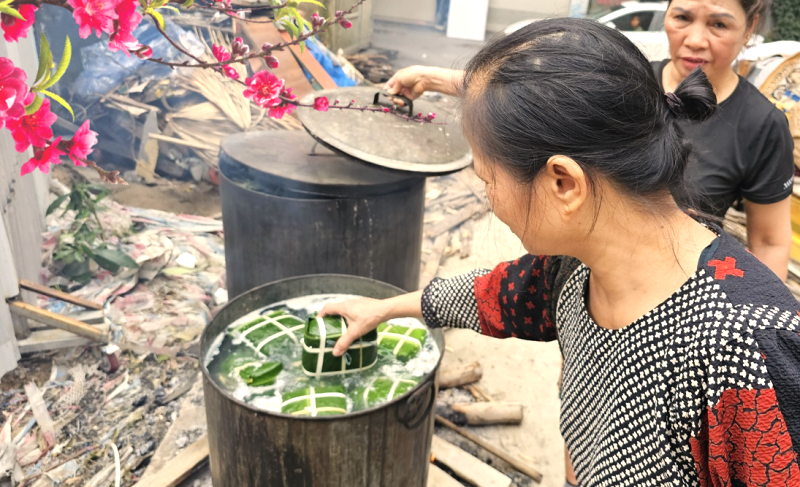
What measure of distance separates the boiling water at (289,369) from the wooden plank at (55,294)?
1.89m

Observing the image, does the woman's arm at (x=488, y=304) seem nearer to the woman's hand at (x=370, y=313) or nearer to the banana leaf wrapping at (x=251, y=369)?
the woman's hand at (x=370, y=313)

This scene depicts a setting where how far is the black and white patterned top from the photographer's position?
3.98 ft

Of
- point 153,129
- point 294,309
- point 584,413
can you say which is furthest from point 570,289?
point 153,129

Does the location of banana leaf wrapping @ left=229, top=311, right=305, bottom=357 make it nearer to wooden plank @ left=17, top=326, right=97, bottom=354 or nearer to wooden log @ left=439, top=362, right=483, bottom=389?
wooden log @ left=439, top=362, right=483, bottom=389

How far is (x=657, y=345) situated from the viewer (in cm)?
141

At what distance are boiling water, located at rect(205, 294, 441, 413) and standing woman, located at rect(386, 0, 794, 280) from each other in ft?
4.16

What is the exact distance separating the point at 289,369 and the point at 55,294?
2.31 meters

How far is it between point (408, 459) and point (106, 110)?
18.0ft

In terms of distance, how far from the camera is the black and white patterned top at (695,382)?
1212 mm

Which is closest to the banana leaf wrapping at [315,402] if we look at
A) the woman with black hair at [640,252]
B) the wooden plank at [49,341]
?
the woman with black hair at [640,252]

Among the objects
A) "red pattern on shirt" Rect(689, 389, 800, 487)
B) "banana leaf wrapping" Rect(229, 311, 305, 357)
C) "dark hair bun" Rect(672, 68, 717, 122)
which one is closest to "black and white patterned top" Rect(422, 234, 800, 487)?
"red pattern on shirt" Rect(689, 389, 800, 487)

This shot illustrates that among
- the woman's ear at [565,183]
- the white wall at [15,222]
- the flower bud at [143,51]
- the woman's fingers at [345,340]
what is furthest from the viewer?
the white wall at [15,222]

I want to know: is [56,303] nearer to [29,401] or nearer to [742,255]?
[29,401]

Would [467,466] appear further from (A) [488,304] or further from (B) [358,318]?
(A) [488,304]
